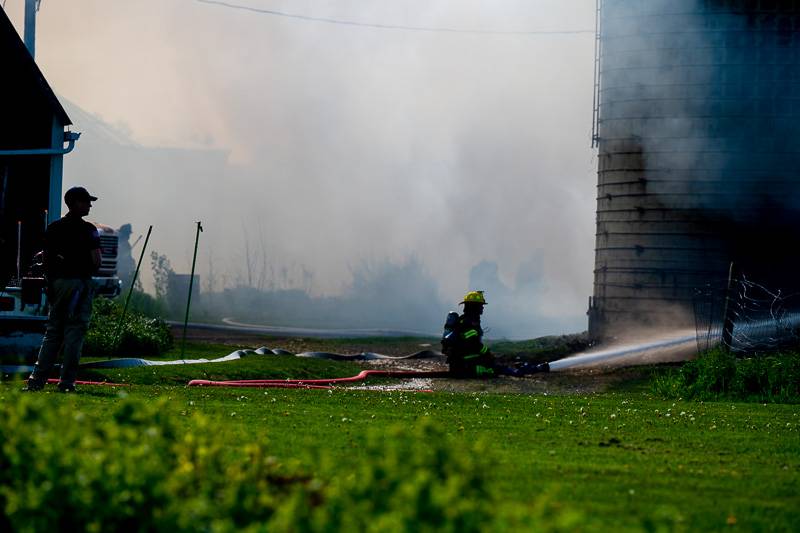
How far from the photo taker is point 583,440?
9430 millimetres

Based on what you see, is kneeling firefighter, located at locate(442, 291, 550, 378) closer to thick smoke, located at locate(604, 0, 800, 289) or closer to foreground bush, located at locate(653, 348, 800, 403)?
foreground bush, located at locate(653, 348, 800, 403)

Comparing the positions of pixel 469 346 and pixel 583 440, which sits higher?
pixel 469 346

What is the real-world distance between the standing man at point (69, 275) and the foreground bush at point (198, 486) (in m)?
6.50

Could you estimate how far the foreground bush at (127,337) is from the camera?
2053 centimetres

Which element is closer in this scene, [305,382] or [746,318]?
[305,382]

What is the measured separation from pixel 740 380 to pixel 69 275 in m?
8.45

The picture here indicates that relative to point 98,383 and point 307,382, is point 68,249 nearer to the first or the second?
point 98,383

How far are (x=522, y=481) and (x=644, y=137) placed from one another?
20.5 meters

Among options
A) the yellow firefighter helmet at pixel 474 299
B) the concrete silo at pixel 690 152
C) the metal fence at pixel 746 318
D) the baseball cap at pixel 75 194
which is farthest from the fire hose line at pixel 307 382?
the concrete silo at pixel 690 152

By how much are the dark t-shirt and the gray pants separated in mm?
107

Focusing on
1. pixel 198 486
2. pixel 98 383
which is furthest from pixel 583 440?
pixel 98 383

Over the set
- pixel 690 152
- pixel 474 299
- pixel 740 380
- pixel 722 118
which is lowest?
pixel 740 380

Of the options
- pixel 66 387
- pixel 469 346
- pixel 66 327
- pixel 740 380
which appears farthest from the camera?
pixel 469 346

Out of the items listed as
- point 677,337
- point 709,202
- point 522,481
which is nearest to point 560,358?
point 677,337
